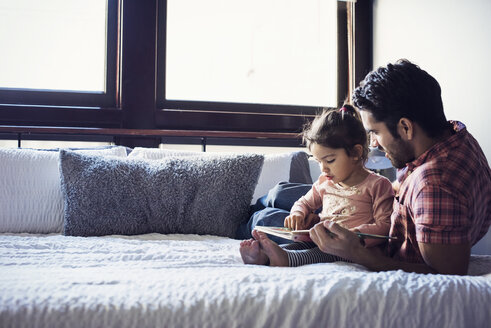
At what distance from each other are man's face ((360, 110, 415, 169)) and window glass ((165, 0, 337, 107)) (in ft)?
5.23

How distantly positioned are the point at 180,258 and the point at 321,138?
0.59 meters

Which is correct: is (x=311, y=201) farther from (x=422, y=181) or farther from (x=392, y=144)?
(x=422, y=181)

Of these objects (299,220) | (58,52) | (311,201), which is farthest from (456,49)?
(58,52)

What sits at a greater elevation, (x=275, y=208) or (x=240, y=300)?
(x=275, y=208)

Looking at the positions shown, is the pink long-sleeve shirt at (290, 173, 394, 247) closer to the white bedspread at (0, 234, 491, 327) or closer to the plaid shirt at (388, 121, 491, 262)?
the plaid shirt at (388, 121, 491, 262)

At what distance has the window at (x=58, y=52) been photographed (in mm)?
2402

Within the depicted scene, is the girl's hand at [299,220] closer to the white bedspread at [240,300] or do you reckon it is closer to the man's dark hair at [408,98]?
the man's dark hair at [408,98]

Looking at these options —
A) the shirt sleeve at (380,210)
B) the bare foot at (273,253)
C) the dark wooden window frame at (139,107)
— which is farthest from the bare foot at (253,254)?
the dark wooden window frame at (139,107)

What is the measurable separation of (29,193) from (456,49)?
1.82 meters

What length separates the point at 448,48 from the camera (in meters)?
2.02

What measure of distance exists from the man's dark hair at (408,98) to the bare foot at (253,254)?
448mm

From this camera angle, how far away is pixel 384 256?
42.1 inches

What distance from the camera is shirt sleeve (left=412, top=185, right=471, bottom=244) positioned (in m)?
0.93

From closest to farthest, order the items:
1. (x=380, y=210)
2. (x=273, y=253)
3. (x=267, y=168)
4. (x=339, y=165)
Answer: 1. (x=273, y=253)
2. (x=380, y=210)
3. (x=339, y=165)
4. (x=267, y=168)
